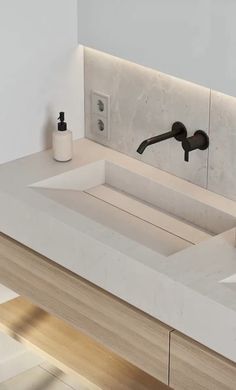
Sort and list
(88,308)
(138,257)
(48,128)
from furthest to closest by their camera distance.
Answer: (48,128) → (88,308) → (138,257)

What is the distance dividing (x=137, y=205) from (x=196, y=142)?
31 cm

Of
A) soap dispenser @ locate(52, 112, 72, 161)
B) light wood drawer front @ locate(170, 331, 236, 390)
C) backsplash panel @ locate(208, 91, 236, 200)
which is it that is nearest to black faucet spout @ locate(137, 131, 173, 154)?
backsplash panel @ locate(208, 91, 236, 200)

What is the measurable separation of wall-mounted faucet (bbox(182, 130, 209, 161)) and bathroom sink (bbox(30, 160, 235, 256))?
0.52ft

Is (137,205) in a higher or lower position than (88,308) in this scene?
higher

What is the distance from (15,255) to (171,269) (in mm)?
678

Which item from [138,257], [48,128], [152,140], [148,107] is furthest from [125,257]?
[48,128]

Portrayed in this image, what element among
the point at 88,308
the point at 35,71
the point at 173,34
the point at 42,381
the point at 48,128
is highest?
the point at 173,34

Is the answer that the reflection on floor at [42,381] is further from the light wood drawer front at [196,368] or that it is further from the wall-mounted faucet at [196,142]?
the wall-mounted faucet at [196,142]

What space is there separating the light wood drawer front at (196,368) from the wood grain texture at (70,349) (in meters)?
0.40

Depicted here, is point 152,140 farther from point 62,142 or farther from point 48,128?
point 48,128

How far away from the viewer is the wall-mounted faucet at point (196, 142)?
124 inches

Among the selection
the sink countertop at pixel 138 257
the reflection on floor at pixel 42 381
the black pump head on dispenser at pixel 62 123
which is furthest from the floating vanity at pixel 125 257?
the reflection on floor at pixel 42 381

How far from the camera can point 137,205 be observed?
3.34m

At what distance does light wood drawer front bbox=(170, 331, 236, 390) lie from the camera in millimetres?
2695
